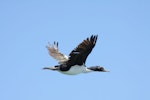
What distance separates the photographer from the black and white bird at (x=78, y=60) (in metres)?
25.5

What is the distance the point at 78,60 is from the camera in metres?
27.3

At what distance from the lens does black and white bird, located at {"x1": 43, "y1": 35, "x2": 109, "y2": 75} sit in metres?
25.5

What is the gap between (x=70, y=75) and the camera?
27.8 meters

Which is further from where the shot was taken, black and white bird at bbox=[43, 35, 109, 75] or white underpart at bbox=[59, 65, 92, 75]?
white underpart at bbox=[59, 65, 92, 75]

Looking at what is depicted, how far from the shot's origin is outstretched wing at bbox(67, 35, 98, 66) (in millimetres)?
25344

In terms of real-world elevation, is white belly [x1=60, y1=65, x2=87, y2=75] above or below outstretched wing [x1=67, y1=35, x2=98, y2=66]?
below

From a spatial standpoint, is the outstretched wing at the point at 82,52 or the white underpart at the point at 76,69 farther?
the white underpart at the point at 76,69

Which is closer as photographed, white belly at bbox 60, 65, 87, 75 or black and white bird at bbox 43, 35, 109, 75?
black and white bird at bbox 43, 35, 109, 75

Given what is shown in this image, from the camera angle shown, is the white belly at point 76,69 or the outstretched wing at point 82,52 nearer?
the outstretched wing at point 82,52

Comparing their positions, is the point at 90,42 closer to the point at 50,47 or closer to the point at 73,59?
the point at 73,59

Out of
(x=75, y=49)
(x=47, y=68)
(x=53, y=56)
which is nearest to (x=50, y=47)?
(x=53, y=56)

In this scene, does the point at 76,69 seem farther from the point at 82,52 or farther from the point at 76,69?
the point at 82,52

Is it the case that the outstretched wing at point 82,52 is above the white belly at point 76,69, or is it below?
above

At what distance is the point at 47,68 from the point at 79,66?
1.67m
